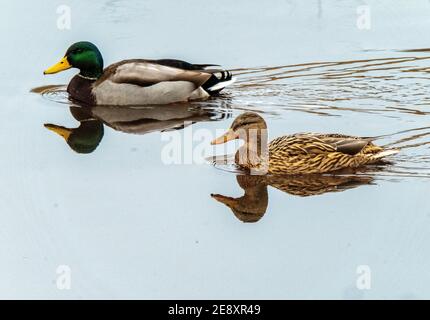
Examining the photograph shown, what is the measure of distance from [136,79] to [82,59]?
2.46 ft

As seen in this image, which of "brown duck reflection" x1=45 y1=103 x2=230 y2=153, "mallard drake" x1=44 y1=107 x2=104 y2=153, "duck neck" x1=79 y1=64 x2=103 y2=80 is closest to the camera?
"mallard drake" x1=44 y1=107 x2=104 y2=153

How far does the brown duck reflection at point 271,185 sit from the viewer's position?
9641mm

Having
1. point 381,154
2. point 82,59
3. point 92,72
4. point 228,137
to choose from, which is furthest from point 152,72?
point 381,154

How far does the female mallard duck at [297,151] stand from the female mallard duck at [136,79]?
288cm

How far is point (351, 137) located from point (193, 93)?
3399mm

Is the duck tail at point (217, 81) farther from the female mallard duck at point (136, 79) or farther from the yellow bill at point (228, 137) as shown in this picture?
the yellow bill at point (228, 137)

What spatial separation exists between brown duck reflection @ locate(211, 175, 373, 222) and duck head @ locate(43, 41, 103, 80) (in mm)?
3865

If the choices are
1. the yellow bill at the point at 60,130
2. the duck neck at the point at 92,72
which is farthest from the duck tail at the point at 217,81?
the yellow bill at the point at 60,130

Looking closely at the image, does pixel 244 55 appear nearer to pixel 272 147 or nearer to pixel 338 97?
pixel 338 97

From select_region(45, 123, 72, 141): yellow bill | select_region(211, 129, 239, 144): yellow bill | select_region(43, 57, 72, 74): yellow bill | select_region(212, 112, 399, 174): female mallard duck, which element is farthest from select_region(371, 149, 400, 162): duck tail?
select_region(43, 57, 72, 74): yellow bill

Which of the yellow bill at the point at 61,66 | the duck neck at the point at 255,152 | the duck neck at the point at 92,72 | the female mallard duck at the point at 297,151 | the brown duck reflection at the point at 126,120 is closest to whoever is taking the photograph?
the female mallard duck at the point at 297,151

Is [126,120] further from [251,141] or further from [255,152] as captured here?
[255,152]

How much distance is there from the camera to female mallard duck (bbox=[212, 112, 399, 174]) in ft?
33.9

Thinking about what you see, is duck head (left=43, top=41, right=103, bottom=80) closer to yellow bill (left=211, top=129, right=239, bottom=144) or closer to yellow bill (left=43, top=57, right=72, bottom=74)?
yellow bill (left=43, top=57, right=72, bottom=74)
